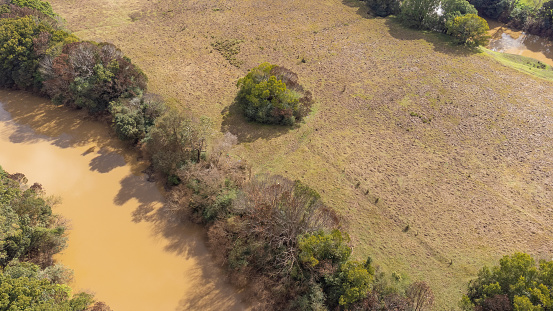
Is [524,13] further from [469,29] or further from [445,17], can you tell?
[469,29]

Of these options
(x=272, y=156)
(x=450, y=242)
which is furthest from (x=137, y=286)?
(x=450, y=242)

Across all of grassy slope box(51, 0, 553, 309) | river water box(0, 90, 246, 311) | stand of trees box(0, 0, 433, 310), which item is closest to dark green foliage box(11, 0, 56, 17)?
grassy slope box(51, 0, 553, 309)

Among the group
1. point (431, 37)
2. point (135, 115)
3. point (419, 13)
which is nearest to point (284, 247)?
point (135, 115)

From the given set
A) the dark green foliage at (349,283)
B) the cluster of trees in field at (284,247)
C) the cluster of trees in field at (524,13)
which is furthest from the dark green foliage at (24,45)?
the cluster of trees in field at (524,13)

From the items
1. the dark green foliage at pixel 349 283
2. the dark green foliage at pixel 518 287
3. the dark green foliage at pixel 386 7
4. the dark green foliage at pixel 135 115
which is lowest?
the dark green foliage at pixel 349 283

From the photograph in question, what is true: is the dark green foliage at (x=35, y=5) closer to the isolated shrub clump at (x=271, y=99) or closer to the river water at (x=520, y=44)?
the isolated shrub clump at (x=271, y=99)

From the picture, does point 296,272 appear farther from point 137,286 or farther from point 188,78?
point 188,78

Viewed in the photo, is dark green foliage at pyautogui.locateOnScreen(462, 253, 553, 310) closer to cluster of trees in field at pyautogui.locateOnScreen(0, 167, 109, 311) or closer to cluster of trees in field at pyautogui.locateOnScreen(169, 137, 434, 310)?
cluster of trees in field at pyautogui.locateOnScreen(169, 137, 434, 310)
